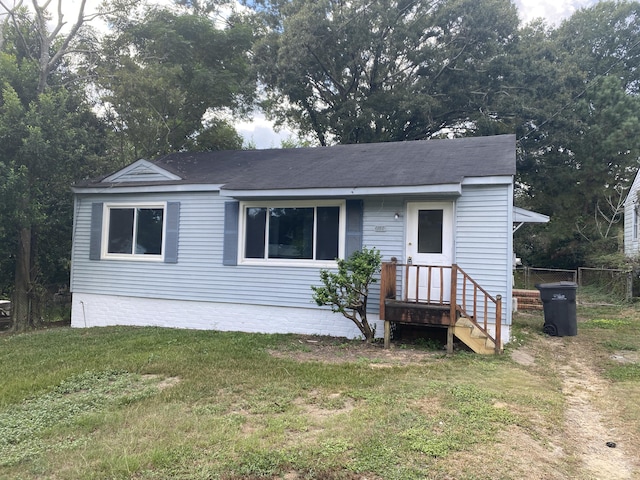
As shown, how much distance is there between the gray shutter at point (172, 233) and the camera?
8.26 m

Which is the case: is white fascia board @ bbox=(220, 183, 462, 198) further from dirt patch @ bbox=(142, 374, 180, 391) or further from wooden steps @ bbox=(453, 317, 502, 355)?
dirt patch @ bbox=(142, 374, 180, 391)

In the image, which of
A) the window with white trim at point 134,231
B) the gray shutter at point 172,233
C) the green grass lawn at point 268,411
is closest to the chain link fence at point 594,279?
the green grass lawn at point 268,411

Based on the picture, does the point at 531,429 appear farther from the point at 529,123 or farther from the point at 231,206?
the point at 529,123

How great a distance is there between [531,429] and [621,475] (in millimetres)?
637

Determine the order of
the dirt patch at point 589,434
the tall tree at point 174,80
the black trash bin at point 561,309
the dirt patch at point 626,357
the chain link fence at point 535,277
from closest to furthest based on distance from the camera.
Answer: the dirt patch at point 589,434
the dirt patch at point 626,357
the black trash bin at point 561,309
the tall tree at point 174,80
the chain link fence at point 535,277

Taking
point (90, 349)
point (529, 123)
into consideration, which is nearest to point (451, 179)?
point (90, 349)

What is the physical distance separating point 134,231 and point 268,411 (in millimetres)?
6114

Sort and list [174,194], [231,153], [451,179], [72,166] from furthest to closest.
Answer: [231,153], [72,166], [174,194], [451,179]

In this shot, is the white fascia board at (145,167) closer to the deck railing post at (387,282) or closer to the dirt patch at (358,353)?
the dirt patch at (358,353)

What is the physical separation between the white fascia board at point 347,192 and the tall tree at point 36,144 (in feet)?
14.1

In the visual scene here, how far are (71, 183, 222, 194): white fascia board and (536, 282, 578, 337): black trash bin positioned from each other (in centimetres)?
636

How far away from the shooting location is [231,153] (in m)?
10.5

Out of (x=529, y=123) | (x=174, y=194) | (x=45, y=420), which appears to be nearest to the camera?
(x=45, y=420)

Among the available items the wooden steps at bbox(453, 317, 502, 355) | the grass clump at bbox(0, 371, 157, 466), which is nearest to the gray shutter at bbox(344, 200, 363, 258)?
the wooden steps at bbox(453, 317, 502, 355)
